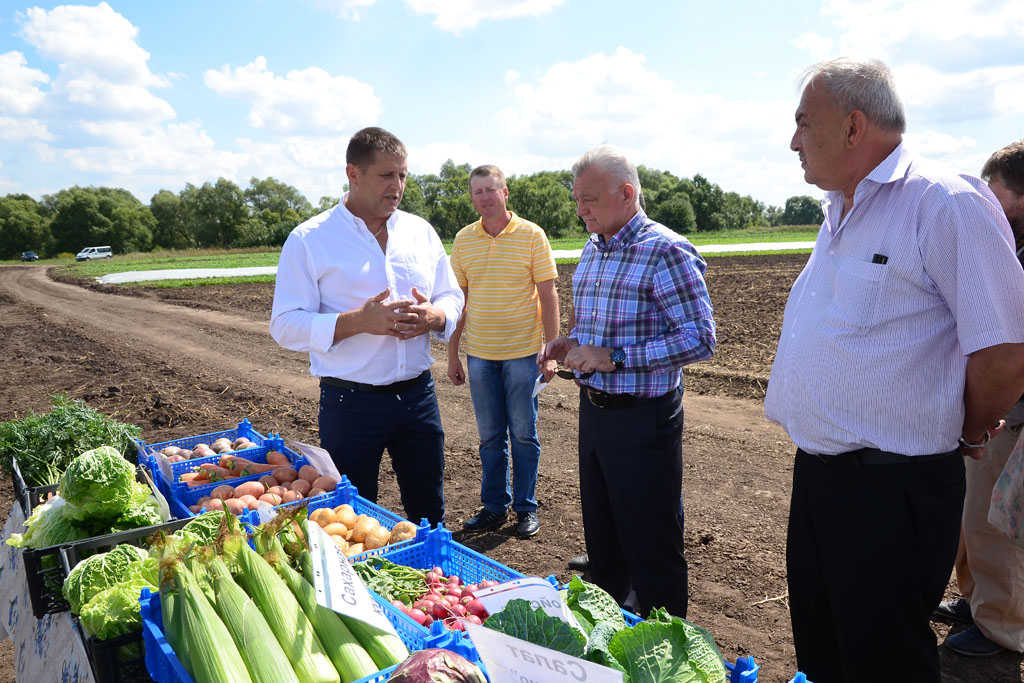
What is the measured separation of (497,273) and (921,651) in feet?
10.7

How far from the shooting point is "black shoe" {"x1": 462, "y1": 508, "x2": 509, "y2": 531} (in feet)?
16.0

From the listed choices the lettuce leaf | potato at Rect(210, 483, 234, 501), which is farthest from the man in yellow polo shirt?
the lettuce leaf

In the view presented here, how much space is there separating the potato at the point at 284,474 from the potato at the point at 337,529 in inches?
27.2

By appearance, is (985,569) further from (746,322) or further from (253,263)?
(253,263)

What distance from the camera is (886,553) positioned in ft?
7.13

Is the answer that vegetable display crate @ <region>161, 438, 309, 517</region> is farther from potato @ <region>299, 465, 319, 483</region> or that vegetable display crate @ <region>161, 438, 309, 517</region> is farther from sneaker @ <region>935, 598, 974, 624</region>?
sneaker @ <region>935, 598, 974, 624</region>

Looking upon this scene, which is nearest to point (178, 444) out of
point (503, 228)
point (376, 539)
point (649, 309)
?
point (376, 539)

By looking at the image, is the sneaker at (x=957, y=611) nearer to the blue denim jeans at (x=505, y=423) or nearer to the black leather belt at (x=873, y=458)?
the black leather belt at (x=873, y=458)

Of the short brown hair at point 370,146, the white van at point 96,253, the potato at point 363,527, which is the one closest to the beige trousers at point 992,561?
the potato at point 363,527

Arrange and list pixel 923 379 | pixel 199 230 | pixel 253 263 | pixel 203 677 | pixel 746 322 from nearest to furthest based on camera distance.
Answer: pixel 203 677 < pixel 923 379 < pixel 746 322 < pixel 253 263 < pixel 199 230

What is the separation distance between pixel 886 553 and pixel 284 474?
8.11 feet

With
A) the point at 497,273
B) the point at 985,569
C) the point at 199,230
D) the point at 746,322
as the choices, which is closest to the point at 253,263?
the point at 746,322

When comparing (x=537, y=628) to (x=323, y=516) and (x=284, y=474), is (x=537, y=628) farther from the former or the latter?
(x=284, y=474)

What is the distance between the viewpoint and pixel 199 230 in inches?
3187
